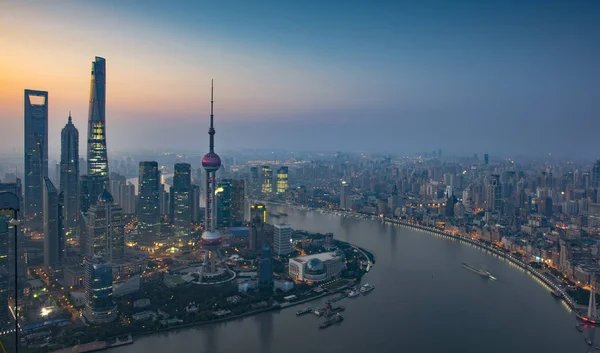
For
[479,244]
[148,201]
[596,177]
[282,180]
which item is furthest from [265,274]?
[596,177]

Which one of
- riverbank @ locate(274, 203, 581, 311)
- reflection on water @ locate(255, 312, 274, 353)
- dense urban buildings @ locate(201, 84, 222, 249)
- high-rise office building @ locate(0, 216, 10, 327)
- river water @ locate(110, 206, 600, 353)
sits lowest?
reflection on water @ locate(255, 312, 274, 353)

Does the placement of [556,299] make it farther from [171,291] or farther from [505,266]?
[171,291]

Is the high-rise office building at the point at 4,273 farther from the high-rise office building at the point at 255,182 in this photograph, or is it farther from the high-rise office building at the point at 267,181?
the high-rise office building at the point at 267,181

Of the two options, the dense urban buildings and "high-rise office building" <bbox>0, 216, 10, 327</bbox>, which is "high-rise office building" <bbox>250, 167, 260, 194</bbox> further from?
"high-rise office building" <bbox>0, 216, 10, 327</bbox>

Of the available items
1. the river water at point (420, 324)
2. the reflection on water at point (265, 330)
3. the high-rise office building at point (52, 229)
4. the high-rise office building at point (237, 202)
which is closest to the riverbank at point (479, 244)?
the river water at point (420, 324)

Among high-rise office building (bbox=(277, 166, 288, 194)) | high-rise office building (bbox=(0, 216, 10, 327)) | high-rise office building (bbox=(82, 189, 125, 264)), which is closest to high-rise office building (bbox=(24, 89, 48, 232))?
high-rise office building (bbox=(82, 189, 125, 264))
